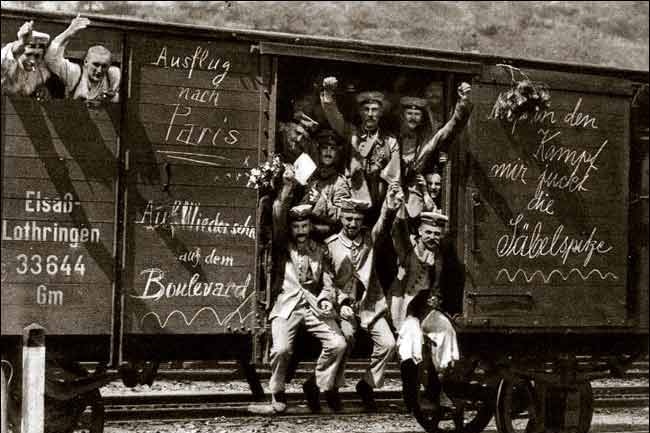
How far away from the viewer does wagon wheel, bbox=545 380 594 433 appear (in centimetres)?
965

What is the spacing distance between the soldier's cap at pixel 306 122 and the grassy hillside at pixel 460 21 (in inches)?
937

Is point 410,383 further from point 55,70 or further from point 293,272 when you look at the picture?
point 55,70

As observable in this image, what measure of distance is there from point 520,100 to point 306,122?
2023mm

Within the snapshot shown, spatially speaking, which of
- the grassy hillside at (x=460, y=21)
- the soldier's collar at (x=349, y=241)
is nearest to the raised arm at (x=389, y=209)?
the soldier's collar at (x=349, y=241)

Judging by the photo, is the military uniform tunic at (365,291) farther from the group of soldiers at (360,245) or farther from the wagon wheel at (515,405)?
the wagon wheel at (515,405)

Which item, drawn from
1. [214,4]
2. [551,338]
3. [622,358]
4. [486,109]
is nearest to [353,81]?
[486,109]

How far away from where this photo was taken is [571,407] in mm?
9656

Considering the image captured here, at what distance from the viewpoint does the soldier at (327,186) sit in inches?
352

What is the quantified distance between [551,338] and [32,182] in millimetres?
5223

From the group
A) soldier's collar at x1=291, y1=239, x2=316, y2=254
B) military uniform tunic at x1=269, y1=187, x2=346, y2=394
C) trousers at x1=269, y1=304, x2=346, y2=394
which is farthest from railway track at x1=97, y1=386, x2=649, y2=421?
soldier's collar at x1=291, y1=239, x2=316, y2=254

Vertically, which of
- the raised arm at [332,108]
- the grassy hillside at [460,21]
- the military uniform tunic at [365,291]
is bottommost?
the military uniform tunic at [365,291]

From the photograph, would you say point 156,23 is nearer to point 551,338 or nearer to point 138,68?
point 138,68

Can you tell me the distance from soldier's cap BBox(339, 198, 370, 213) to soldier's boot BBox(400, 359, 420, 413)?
4.61 feet

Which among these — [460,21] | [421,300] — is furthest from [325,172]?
[460,21]
